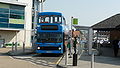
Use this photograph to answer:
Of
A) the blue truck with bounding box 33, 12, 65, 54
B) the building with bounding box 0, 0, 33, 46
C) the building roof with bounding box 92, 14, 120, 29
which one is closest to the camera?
the blue truck with bounding box 33, 12, 65, 54

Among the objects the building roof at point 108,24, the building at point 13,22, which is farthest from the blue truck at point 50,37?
the building at point 13,22

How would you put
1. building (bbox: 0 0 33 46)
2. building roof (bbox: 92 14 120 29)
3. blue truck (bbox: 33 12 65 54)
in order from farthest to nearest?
building (bbox: 0 0 33 46) < building roof (bbox: 92 14 120 29) < blue truck (bbox: 33 12 65 54)

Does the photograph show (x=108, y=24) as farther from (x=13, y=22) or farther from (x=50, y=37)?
(x=13, y=22)

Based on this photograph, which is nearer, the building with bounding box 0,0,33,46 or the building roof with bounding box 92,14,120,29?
the building roof with bounding box 92,14,120,29

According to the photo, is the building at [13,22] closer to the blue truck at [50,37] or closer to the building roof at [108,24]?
the building roof at [108,24]

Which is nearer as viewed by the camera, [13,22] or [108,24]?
[108,24]

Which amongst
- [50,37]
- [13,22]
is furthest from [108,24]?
[13,22]

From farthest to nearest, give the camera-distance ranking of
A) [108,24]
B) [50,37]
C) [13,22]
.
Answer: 1. [13,22]
2. [108,24]
3. [50,37]

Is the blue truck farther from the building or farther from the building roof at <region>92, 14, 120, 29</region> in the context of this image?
the building

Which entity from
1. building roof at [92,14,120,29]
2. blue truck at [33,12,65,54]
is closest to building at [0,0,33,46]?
building roof at [92,14,120,29]

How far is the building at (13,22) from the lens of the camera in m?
39.5

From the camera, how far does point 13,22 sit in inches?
1591

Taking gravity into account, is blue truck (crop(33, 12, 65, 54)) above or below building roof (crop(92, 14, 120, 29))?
below

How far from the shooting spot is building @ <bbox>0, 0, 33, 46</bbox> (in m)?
39.5
